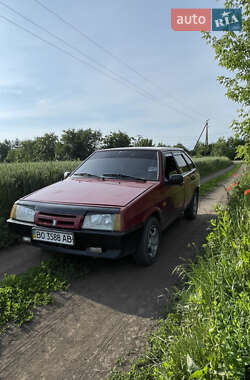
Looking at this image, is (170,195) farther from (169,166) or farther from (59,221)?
(59,221)

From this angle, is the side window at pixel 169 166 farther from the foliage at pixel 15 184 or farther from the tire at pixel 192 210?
the foliage at pixel 15 184

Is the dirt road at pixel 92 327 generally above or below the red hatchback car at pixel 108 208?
below

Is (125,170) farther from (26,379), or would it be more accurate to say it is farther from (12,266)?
(26,379)

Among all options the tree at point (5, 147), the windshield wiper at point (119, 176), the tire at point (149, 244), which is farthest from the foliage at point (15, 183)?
the tree at point (5, 147)

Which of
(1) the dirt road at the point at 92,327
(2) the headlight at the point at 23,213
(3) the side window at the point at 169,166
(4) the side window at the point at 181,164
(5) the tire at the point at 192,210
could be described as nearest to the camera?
(1) the dirt road at the point at 92,327

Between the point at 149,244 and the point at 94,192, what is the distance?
3.37 ft

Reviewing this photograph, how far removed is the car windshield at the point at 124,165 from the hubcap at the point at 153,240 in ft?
2.54

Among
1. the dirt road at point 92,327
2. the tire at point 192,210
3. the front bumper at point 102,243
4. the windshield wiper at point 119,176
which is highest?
the windshield wiper at point 119,176

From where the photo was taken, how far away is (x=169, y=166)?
4102 mm

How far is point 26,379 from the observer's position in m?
1.69

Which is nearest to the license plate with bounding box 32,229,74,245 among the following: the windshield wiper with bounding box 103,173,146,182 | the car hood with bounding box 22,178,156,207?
the car hood with bounding box 22,178,156,207

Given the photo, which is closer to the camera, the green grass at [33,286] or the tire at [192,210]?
the green grass at [33,286]

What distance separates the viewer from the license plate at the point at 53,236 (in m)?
2.74

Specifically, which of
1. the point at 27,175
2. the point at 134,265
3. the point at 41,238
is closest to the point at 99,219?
the point at 41,238
